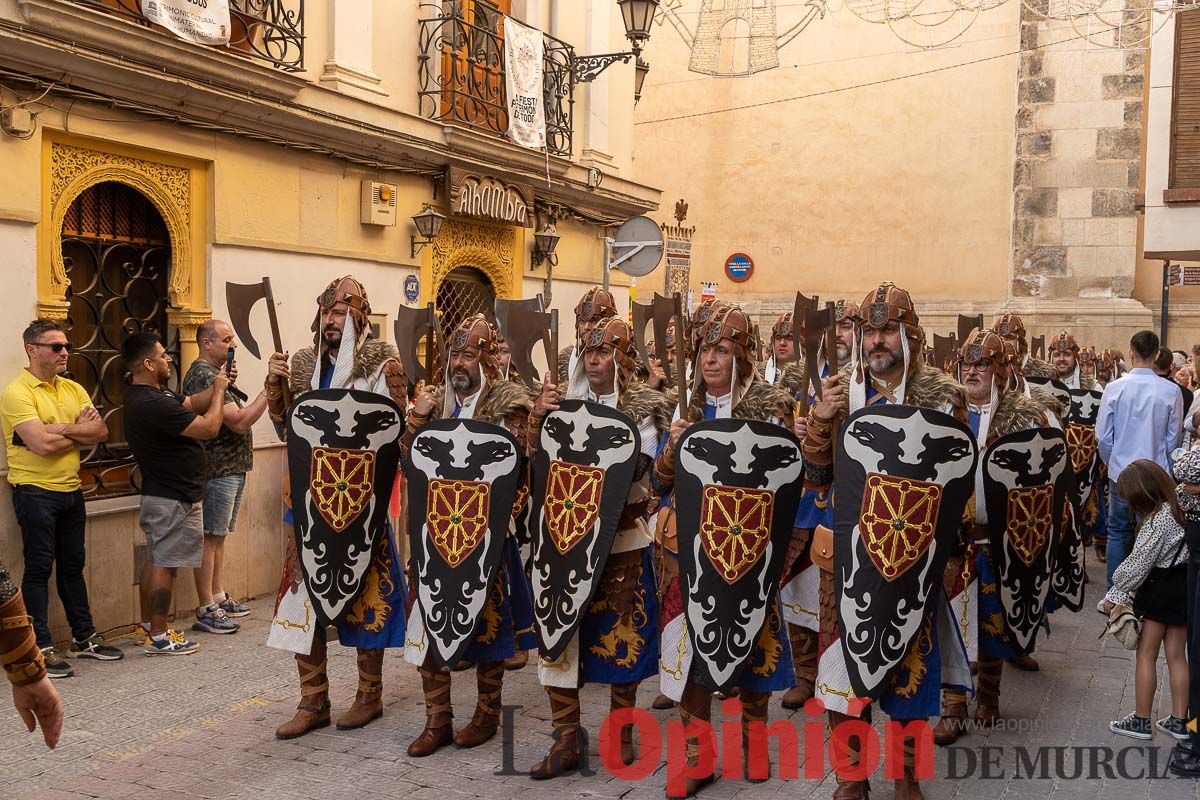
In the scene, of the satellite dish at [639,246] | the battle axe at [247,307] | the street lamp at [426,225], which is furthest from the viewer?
the satellite dish at [639,246]

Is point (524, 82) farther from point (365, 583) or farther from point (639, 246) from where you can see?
point (365, 583)

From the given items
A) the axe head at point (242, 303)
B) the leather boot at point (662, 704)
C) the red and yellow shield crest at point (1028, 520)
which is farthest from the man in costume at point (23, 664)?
the red and yellow shield crest at point (1028, 520)

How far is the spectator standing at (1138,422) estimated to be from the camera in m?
8.30

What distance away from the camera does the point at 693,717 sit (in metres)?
5.00

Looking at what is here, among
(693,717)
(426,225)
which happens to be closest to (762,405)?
(693,717)

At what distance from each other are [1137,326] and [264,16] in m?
15.4

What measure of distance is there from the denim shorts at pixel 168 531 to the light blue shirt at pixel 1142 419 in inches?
256

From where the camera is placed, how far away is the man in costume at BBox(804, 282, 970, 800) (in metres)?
4.57

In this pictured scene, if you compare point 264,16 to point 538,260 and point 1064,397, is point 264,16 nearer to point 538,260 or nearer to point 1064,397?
point 538,260

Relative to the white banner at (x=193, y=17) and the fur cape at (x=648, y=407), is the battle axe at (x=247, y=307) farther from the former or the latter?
the white banner at (x=193, y=17)

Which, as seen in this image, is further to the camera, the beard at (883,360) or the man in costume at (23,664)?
the beard at (883,360)

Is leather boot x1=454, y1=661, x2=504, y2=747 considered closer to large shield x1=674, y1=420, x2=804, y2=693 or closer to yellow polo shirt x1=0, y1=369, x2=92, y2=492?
large shield x1=674, y1=420, x2=804, y2=693

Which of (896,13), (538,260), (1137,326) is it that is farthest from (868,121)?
(538,260)

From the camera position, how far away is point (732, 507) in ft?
15.4
